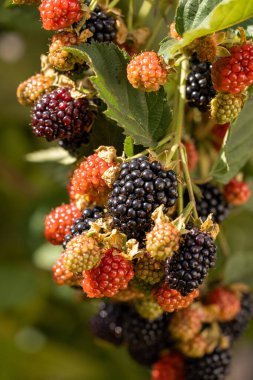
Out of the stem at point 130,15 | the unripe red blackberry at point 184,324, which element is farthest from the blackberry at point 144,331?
the stem at point 130,15

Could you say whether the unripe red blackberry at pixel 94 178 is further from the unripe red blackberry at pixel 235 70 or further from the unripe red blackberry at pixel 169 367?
the unripe red blackberry at pixel 169 367

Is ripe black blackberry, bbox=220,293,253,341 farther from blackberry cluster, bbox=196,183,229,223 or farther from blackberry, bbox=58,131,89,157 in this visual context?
blackberry, bbox=58,131,89,157

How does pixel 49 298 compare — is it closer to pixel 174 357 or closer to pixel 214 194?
pixel 174 357

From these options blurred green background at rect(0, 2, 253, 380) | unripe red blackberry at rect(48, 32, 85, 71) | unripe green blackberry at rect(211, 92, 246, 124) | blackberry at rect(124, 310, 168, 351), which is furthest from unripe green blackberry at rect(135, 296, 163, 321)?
blurred green background at rect(0, 2, 253, 380)

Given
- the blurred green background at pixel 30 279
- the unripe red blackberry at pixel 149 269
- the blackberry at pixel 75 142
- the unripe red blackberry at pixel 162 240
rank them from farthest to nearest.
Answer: the blurred green background at pixel 30 279 → the blackberry at pixel 75 142 → the unripe red blackberry at pixel 149 269 → the unripe red blackberry at pixel 162 240

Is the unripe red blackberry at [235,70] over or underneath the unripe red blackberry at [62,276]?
over

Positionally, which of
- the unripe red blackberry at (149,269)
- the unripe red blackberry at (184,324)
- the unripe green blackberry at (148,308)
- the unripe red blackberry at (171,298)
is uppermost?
the unripe red blackberry at (149,269)
